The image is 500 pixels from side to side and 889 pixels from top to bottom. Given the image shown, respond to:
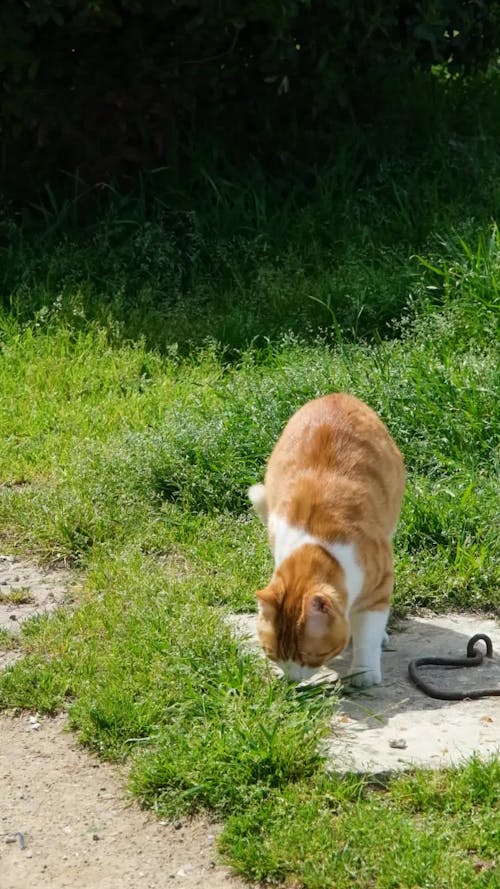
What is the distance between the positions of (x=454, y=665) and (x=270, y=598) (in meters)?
0.86

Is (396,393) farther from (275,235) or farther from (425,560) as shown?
Result: (275,235)

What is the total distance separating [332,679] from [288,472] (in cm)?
75

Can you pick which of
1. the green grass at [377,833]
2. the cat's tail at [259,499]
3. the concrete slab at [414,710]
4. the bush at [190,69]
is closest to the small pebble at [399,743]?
the concrete slab at [414,710]

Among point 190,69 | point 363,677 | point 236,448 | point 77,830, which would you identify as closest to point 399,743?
point 363,677

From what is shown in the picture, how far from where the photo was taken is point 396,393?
21.2ft

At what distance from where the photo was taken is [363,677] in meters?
4.85

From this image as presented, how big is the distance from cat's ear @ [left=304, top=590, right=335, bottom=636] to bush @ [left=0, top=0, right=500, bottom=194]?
14.3ft

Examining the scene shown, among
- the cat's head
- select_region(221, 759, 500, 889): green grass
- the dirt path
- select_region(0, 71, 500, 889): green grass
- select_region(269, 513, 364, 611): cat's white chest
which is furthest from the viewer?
select_region(269, 513, 364, 611): cat's white chest

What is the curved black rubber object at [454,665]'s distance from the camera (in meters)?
4.82

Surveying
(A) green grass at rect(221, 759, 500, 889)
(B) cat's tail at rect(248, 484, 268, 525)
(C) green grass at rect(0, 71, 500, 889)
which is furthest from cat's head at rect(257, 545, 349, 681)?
(B) cat's tail at rect(248, 484, 268, 525)

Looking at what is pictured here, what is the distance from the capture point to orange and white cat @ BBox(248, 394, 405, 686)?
4.59m

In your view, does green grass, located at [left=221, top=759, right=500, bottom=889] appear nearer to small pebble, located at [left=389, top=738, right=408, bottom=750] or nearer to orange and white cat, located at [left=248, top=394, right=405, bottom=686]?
small pebble, located at [left=389, top=738, right=408, bottom=750]

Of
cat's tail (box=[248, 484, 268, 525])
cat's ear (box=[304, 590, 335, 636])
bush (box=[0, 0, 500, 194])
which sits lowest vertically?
cat's tail (box=[248, 484, 268, 525])

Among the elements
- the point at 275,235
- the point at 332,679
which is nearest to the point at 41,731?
the point at 332,679
